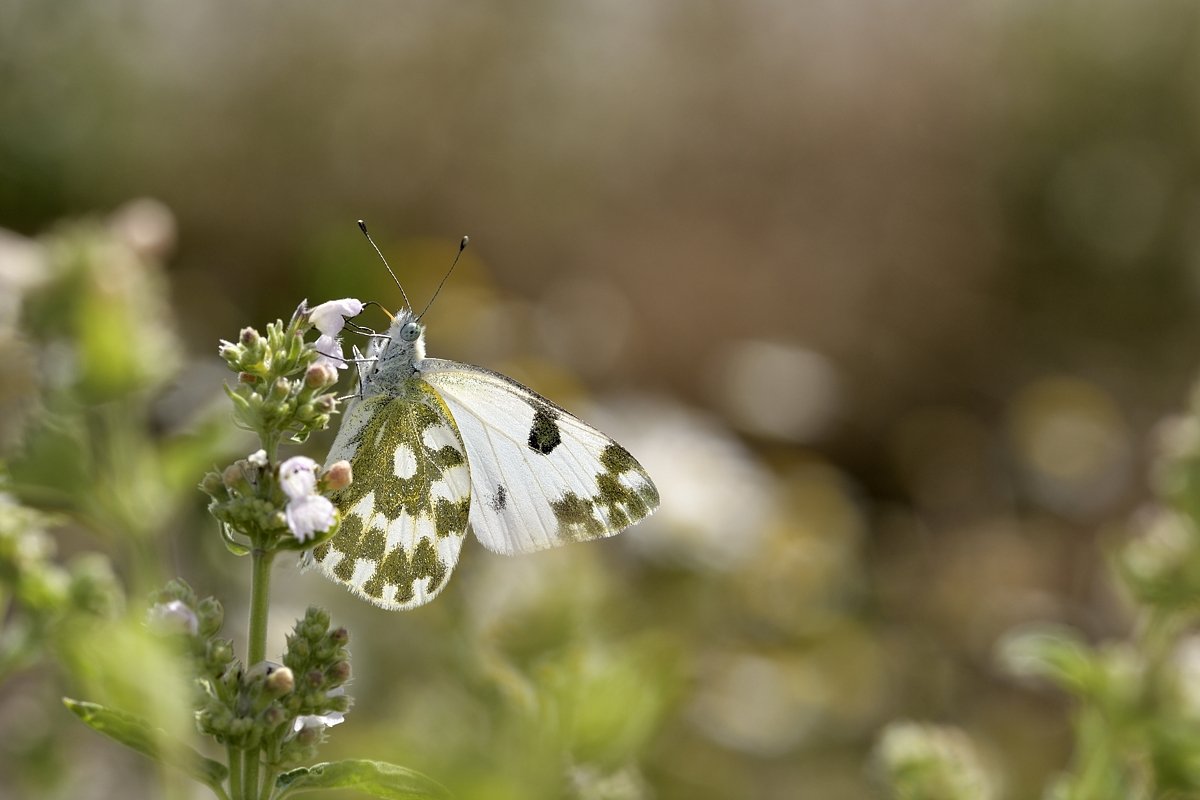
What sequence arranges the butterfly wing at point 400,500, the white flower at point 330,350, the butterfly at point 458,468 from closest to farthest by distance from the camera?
the white flower at point 330,350
the butterfly wing at point 400,500
the butterfly at point 458,468

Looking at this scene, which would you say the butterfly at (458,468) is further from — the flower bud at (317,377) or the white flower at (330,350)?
the flower bud at (317,377)

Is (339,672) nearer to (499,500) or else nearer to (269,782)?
(269,782)

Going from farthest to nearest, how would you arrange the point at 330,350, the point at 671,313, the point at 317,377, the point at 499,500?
the point at 671,313
the point at 499,500
the point at 330,350
the point at 317,377

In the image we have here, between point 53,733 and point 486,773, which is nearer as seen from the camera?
point 486,773

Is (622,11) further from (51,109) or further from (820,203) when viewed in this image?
(51,109)

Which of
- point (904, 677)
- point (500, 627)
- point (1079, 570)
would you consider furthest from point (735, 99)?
point (500, 627)

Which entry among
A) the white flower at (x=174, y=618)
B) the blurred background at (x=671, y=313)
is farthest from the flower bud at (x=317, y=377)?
the blurred background at (x=671, y=313)

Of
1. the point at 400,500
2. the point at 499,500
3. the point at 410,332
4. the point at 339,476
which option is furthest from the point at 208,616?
the point at 410,332
